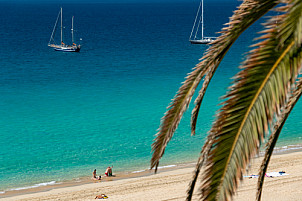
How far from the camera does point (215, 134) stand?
4.27 meters

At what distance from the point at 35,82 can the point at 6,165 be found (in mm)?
26394

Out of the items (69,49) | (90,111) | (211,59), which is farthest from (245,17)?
(69,49)

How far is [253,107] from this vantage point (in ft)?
13.1

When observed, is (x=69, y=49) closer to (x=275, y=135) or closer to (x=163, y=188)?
(x=163, y=188)

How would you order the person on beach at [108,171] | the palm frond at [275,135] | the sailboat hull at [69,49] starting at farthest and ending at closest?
the sailboat hull at [69,49]
the person on beach at [108,171]
the palm frond at [275,135]

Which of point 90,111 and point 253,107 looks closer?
point 253,107

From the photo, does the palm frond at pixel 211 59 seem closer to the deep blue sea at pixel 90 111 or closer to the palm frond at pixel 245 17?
the palm frond at pixel 245 17

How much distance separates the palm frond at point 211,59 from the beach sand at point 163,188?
12.8 m

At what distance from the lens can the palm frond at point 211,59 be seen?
15.3 ft

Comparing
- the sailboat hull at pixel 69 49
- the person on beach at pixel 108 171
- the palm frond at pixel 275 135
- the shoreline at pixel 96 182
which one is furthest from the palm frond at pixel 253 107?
the sailboat hull at pixel 69 49

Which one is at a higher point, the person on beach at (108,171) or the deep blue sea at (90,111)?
the person on beach at (108,171)

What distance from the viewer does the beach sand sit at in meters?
18.6

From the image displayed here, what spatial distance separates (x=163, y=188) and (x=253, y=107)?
1652 cm

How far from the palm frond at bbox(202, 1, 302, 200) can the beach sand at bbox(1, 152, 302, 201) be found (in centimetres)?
1388
